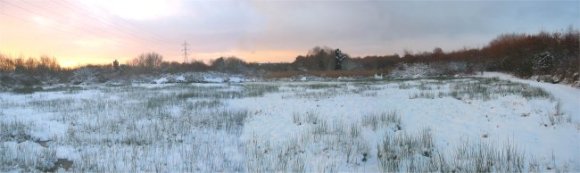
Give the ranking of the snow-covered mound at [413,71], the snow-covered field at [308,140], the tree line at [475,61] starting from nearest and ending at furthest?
the snow-covered field at [308,140]
the tree line at [475,61]
the snow-covered mound at [413,71]

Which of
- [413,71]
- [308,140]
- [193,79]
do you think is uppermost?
[413,71]

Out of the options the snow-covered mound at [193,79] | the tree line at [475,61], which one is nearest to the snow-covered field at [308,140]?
the tree line at [475,61]

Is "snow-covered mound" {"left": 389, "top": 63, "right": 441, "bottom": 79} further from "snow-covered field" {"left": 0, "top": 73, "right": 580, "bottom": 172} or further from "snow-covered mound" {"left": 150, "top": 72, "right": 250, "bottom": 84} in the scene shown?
"snow-covered field" {"left": 0, "top": 73, "right": 580, "bottom": 172}

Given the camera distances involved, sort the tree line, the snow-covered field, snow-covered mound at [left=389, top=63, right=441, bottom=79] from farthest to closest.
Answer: snow-covered mound at [left=389, top=63, right=441, bottom=79]
the tree line
the snow-covered field

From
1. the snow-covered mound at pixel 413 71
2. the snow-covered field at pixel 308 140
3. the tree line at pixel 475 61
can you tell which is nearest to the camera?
the snow-covered field at pixel 308 140

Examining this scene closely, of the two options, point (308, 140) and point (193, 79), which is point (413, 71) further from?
point (308, 140)

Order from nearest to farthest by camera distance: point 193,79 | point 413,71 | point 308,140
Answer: point 308,140
point 193,79
point 413,71

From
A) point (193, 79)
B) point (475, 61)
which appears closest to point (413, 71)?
point (475, 61)

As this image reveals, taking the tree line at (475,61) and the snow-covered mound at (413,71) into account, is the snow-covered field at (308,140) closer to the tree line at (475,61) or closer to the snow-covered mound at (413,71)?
the tree line at (475,61)

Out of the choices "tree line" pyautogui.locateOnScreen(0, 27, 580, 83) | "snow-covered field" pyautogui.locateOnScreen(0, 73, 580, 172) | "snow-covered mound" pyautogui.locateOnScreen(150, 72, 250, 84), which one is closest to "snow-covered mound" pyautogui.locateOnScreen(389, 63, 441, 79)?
"tree line" pyautogui.locateOnScreen(0, 27, 580, 83)

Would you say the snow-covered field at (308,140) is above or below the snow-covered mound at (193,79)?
below

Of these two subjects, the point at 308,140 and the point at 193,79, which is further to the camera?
the point at 193,79

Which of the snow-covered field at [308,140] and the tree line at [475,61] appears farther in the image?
the tree line at [475,61]

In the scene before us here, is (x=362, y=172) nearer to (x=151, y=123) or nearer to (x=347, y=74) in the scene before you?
(x=151, y=123)
